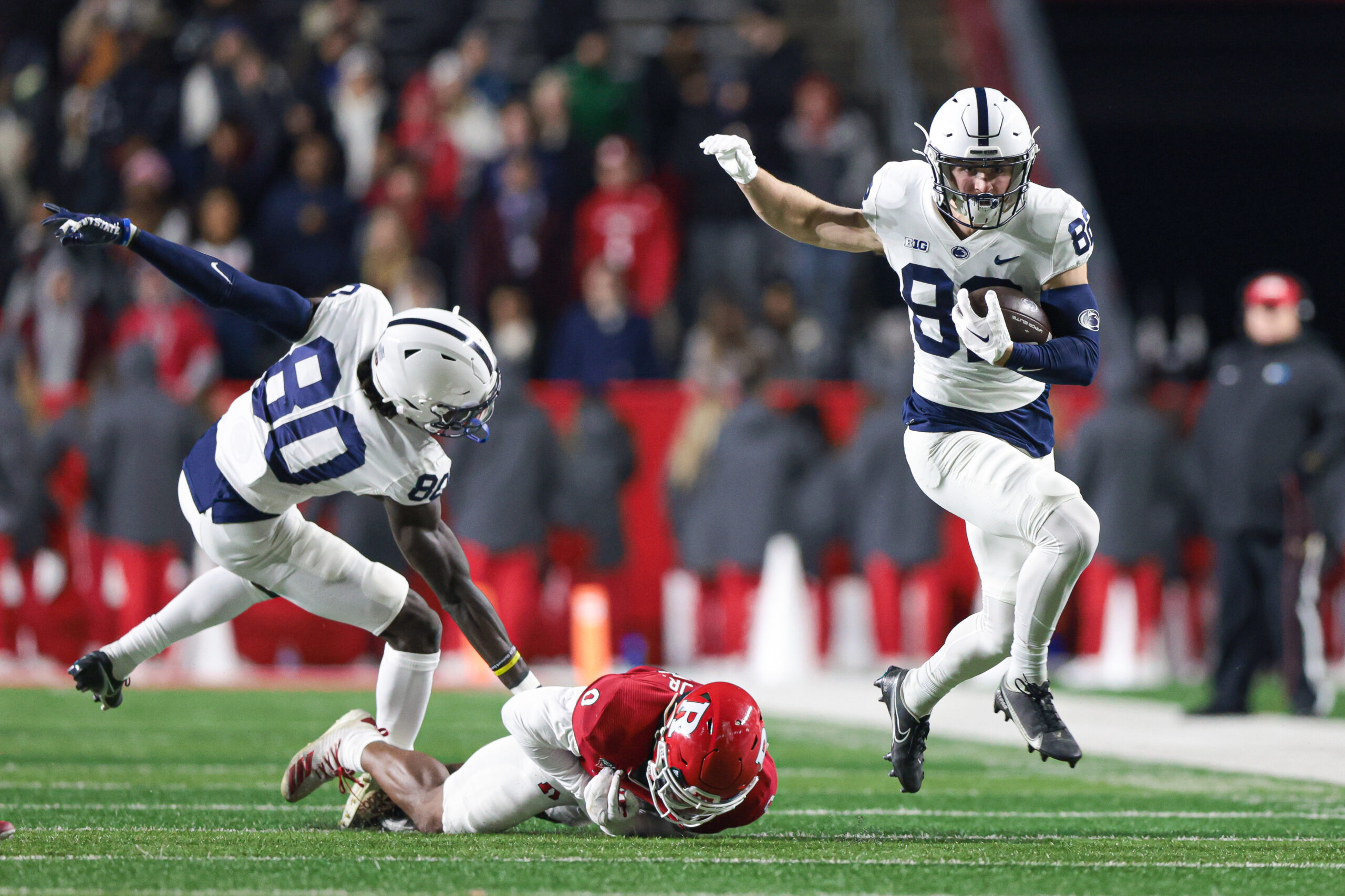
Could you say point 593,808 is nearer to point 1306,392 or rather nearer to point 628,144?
point 1306,392

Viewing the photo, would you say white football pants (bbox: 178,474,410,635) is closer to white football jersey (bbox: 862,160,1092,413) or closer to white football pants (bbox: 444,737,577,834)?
white football pants (bbox: 444,737,577,834)

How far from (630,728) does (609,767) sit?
112mm

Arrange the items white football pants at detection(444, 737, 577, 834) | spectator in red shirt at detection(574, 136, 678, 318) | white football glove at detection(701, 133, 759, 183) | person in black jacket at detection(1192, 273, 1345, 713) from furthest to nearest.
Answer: spectator in red shirt at detection(574, 136, 678, 318) < person in black jacket at detection(1192, 273, 1345, 713) < white football glove at detection(701, 133, 759, 183) < white football pants at detection(444, 737, 577, 834)

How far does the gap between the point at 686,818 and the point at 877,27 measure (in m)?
11.3

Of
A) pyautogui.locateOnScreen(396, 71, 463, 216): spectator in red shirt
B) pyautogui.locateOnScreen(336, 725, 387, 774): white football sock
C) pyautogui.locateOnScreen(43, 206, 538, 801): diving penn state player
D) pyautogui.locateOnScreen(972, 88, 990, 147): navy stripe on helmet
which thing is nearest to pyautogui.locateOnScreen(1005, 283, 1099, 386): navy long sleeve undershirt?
pyautogui.locateOnScreen(972, 88, 990, 147): navy stripe on helmet

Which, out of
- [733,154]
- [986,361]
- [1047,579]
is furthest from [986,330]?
[733,154]

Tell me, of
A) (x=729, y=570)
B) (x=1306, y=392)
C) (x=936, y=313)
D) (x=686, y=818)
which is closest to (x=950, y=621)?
(x=729, y=570)

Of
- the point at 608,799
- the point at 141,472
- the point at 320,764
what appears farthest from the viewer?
the point at 141,472

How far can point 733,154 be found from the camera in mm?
5352

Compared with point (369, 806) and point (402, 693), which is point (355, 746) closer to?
point (369, 806)

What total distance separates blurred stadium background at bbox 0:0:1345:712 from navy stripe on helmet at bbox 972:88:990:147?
4.41 meters

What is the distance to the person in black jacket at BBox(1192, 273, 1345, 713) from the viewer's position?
8.67 m

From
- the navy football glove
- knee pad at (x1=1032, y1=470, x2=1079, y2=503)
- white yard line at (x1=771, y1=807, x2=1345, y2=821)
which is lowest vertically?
white yard line at (x1=771, y1=807, x2=1345, y2=821)

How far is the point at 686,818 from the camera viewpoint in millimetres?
4551
